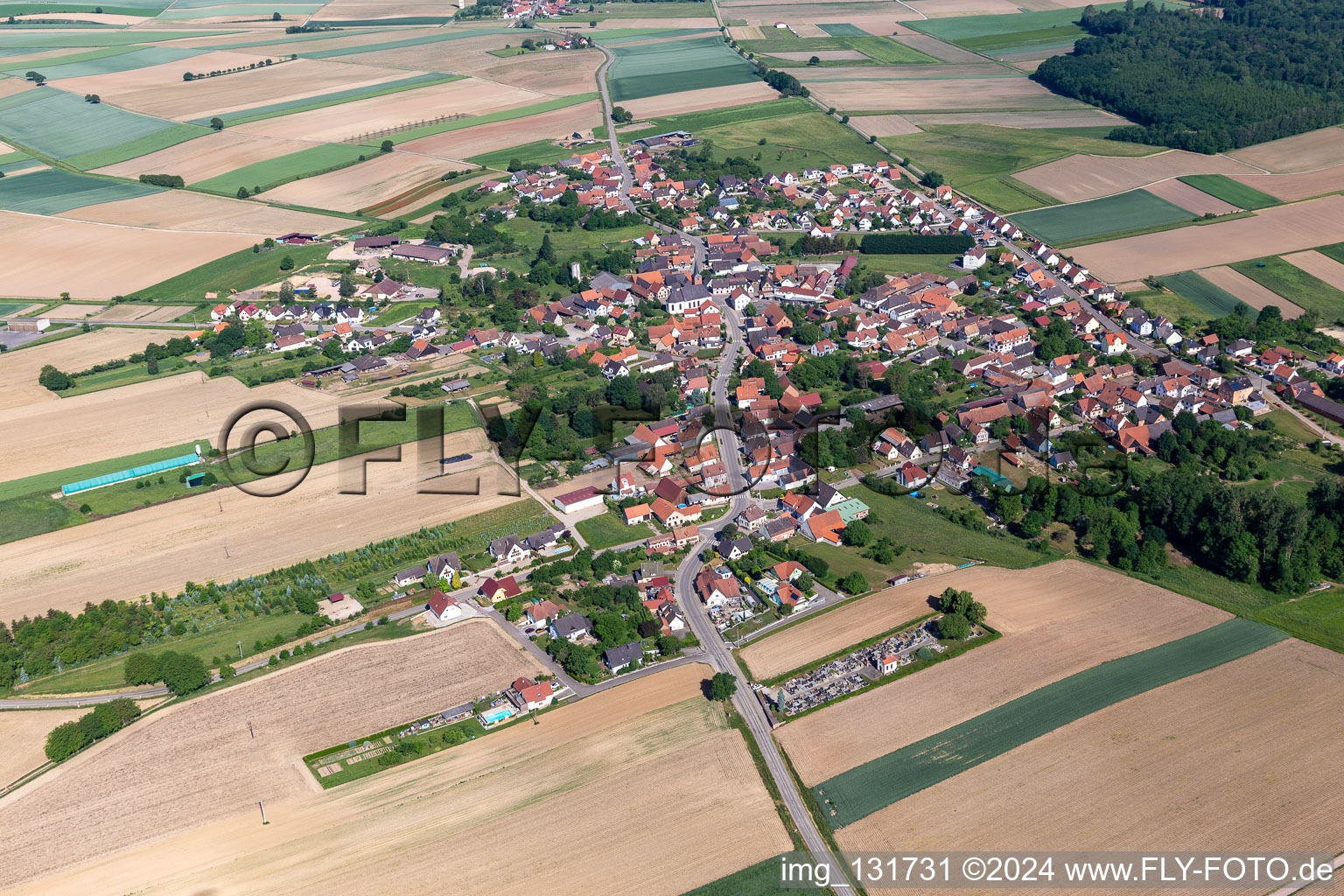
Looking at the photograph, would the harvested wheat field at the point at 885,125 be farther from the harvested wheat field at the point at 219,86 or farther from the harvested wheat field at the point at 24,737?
the harvested wheat field at the point at 24,737

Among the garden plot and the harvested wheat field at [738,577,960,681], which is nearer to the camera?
the harvested wheat field at [738,577,960,681]

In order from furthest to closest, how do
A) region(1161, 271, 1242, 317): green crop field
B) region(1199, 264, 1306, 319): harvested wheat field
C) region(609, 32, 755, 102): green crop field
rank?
region(609, 32, 755, 102): green crop field < region(1161, 271, 1242, 317): green crop field < region(1199, 264, 1306, 319): harvested wheat field

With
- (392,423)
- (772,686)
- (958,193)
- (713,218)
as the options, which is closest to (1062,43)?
(958,193)

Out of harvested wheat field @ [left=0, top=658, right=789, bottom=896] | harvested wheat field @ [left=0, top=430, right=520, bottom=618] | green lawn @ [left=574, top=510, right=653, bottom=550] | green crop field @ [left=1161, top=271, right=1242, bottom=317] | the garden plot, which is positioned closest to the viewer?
harvested wheat field @ [left=0, top=658, right=789, bottom=896]

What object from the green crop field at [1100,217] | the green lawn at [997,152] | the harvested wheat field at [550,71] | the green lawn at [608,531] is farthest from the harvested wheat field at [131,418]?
the harvested wheat field at [550,71]

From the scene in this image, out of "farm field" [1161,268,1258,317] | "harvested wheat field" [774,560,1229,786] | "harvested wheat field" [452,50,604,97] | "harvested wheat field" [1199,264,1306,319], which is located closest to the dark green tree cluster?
"harvested wheat field" [774,560,1229,786]

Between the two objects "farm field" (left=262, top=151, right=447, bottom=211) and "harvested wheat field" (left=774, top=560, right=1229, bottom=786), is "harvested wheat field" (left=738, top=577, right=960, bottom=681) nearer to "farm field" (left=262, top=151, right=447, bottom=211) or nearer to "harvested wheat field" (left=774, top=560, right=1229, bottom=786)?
"harvested wheat field" (left=774, top=560, right=1229, bottom=786)
